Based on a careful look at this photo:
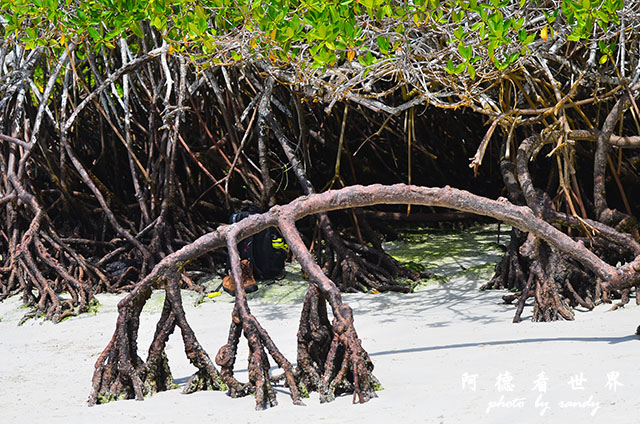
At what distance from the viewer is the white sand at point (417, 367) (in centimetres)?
246

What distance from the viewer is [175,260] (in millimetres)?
3096

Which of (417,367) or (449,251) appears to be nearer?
(417,367)

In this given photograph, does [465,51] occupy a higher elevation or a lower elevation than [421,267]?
higher

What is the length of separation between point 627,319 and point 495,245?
2328 millimetres

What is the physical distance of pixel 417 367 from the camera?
3082 mm

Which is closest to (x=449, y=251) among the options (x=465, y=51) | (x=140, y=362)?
(x=465, y=51)

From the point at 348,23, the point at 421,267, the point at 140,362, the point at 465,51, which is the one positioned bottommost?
the point at 421,267

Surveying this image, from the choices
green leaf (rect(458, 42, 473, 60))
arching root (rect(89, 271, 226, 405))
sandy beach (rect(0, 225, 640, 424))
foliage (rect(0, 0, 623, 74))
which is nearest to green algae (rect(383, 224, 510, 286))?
sandy beach (rect(0, 225, 640, 424))

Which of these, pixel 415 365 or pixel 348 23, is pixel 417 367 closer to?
pixel 415 365

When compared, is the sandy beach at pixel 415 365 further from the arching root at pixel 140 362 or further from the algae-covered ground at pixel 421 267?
the algae-covered ground at pixel 421 267

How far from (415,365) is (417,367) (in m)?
0.04

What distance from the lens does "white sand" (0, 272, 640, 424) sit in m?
2.46

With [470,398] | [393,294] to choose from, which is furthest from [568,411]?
[393,294]

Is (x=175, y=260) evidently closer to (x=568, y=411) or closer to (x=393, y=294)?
(x=568, y=411)
